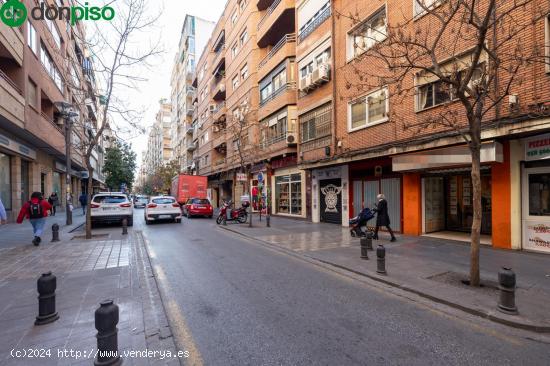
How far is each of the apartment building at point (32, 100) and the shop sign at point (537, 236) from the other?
1446 centimetres

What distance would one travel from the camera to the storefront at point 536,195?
800 cm

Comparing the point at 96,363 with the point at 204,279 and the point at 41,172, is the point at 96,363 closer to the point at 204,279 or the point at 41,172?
the point at 204,279

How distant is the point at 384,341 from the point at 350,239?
297 inches

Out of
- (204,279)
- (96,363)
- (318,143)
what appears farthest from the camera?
(318,143)

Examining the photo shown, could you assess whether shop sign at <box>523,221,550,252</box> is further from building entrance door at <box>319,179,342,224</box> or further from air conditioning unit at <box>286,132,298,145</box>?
air conditioning unit at <box>286,132,298,145</box>

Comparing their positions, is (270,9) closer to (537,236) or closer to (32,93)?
(32,93)

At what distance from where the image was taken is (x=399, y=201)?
12.3 m

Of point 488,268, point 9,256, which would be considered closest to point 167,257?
point 9,256

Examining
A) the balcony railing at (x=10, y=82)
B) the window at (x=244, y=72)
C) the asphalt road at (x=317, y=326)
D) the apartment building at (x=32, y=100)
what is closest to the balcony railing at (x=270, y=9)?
the window at (x=244, y=72)

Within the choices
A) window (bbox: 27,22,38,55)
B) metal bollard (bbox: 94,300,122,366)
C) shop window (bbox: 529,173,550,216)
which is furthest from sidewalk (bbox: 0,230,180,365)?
window (bbox: 27,22,38,55)

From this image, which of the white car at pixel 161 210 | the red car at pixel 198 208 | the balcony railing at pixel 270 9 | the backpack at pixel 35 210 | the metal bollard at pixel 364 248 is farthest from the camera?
the red car at pixel 198 208

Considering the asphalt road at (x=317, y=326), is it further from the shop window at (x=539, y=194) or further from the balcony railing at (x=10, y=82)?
the balcony railing at (x=10, y=82)

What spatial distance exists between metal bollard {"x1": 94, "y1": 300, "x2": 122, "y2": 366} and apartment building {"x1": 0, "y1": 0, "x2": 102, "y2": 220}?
10.3m

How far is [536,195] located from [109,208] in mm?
16754
